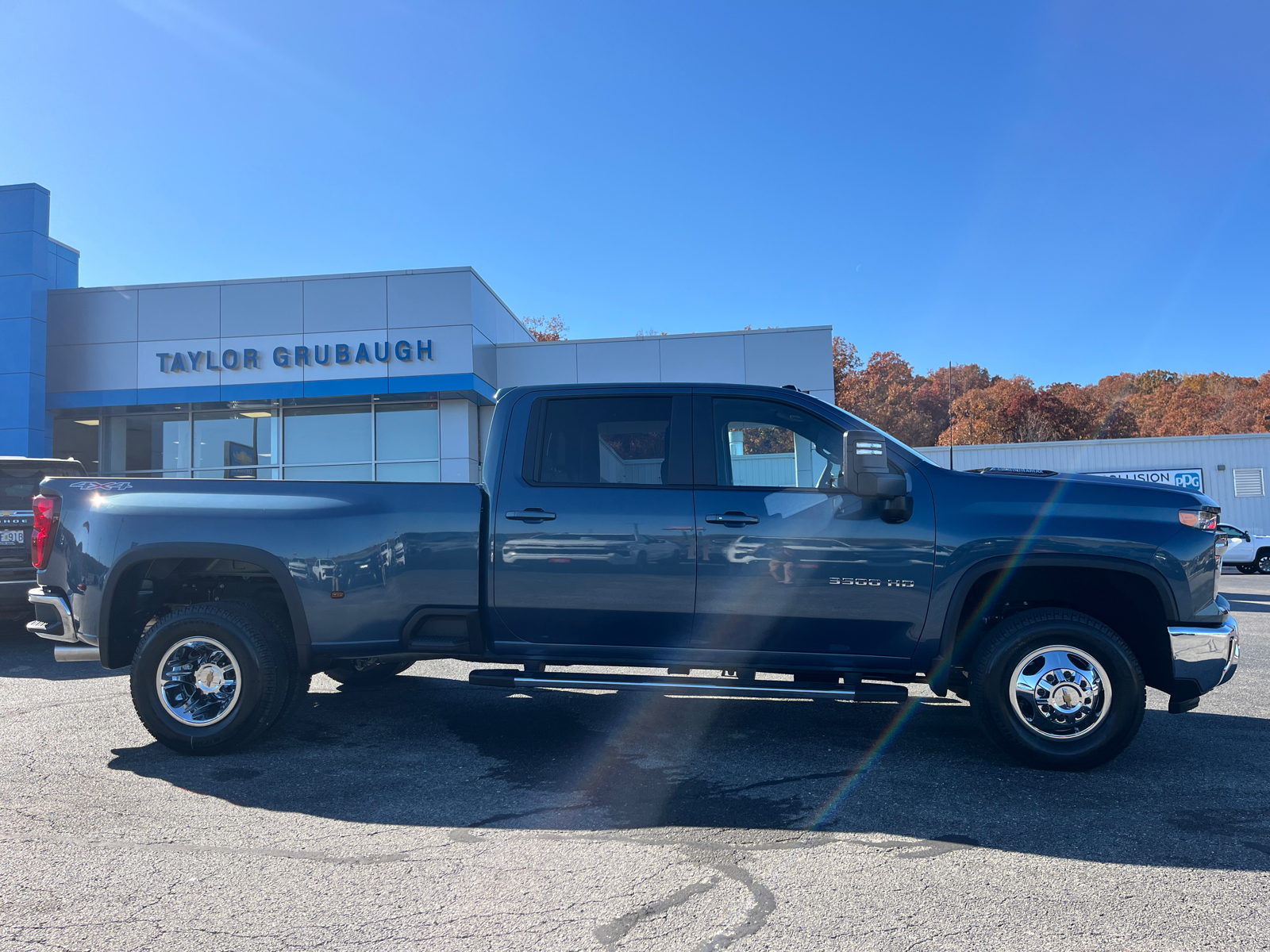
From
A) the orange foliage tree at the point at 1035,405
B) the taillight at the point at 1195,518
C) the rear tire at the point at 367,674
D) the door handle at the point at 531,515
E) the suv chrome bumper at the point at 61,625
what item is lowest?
the rear tire at the point at 367,674

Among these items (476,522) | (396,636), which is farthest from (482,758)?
(476,522)

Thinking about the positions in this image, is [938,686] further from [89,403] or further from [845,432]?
[89,403]

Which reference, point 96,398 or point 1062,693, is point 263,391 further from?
point 1062,693

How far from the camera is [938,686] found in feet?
15.5

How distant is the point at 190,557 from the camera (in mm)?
4949

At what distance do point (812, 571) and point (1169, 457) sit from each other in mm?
26573

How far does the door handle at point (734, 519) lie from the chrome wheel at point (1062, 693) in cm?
156

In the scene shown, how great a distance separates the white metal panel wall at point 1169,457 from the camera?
1015 inches

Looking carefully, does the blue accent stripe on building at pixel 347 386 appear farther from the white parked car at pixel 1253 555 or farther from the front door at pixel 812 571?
the white parked car at pixel 1253 555

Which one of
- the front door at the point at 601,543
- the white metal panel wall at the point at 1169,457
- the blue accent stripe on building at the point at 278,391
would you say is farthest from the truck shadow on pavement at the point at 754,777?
the white metal panel wall at the point at 1169,457

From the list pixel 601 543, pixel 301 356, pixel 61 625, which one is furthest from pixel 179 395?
pixel 601 543

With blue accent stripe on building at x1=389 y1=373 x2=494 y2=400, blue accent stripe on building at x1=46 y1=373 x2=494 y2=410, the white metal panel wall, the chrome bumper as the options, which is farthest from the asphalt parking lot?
the white metal panel wall

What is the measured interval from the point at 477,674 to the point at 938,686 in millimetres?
2513

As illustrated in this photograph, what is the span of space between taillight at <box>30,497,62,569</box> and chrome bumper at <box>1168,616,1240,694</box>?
6.18 meters
